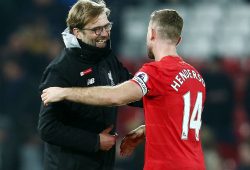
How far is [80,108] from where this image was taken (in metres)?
5.06

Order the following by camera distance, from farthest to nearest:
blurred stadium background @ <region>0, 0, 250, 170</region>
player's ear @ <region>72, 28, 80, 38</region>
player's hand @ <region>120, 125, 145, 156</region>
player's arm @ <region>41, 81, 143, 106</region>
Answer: blurred stadium background @ <region>0, 0, 250, 170</region>
player's hand @ <region>120, 125, 145, 156</region>
player's ear @ <region>72, 28, 80, 38</region>
player's arm @ <region>41, 81, 143, 106</region>

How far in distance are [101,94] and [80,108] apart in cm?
44

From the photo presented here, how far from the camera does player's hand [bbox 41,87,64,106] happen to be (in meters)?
4.71

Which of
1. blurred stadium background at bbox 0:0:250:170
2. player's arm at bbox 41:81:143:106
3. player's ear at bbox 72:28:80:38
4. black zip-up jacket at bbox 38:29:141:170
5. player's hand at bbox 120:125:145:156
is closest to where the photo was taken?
player's arm at bbox 41:81:143:106

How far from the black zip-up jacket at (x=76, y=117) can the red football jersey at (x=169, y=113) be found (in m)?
0.48

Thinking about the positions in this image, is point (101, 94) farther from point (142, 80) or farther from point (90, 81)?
point (90, 81)

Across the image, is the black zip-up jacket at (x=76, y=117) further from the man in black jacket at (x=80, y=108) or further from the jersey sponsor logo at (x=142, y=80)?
the jersey sponsor logo at (x=142, y=80)

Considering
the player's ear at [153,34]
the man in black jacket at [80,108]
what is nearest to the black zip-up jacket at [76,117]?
the man in black jacket at [80,108]

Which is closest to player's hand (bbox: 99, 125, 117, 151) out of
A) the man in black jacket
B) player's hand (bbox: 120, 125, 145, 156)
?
the man in black jacket

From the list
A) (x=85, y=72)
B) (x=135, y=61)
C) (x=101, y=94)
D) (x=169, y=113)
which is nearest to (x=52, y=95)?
(x=101, y=94)

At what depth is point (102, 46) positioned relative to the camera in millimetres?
5133

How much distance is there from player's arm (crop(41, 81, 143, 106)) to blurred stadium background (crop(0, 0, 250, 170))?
452 centimetres

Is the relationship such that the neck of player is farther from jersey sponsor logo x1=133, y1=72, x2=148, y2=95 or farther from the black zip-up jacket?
the black zip-up jacket

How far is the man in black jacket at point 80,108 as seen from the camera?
4.99 meters
